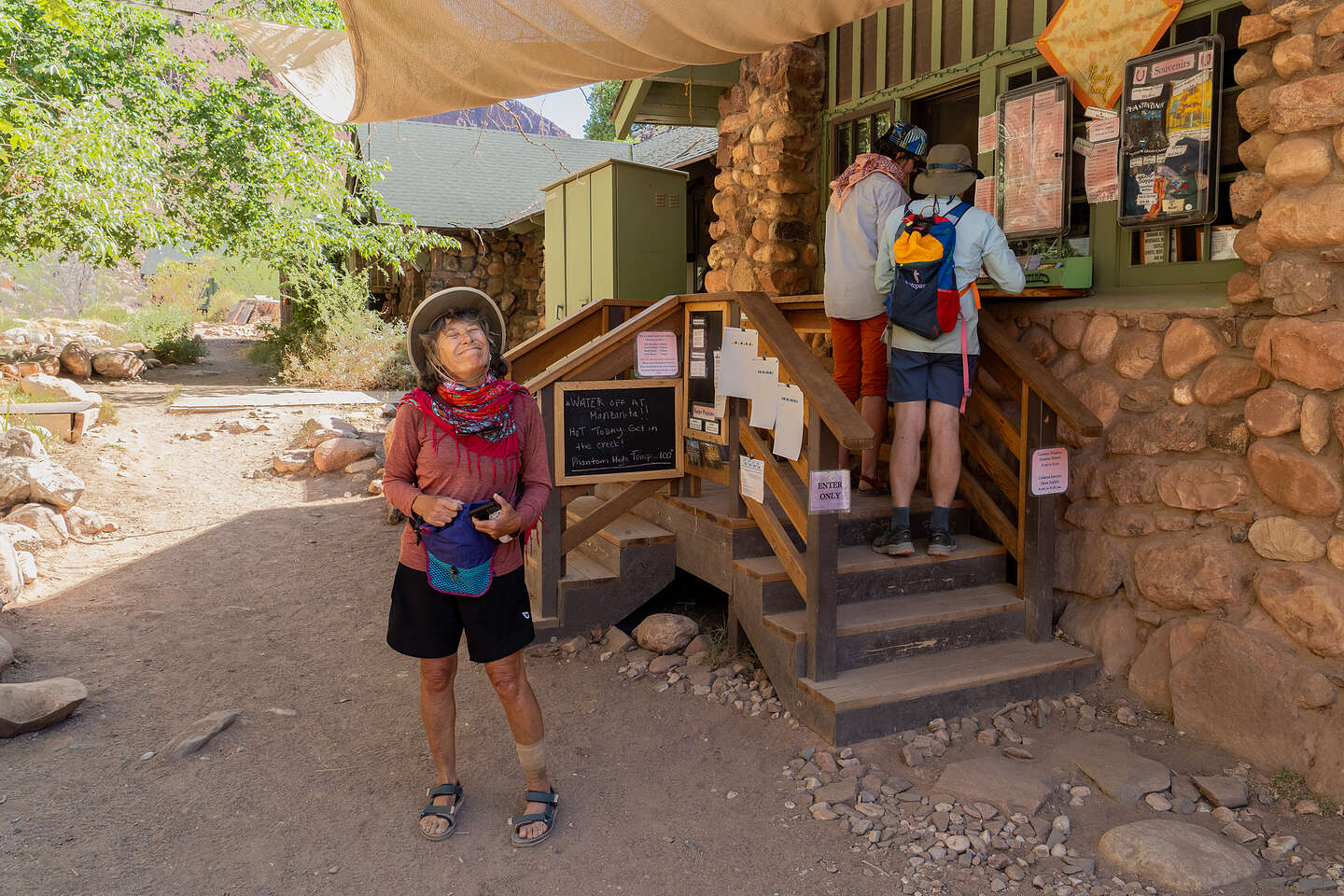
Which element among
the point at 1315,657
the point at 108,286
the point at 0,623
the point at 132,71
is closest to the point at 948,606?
the point at 1315,657

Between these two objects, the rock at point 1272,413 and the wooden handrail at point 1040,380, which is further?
the wooden handrail at point 1040,380

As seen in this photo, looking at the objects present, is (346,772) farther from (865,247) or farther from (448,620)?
(865,247)

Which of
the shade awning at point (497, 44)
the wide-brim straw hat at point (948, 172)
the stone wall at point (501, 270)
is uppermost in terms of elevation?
the stone wall at point (501, 270)

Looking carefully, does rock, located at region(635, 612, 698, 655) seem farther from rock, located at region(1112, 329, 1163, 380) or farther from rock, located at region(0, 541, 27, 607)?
rock, located at region(0, 541, 27, 607)

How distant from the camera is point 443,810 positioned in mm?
3152

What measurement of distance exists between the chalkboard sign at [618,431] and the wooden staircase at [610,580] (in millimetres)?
282

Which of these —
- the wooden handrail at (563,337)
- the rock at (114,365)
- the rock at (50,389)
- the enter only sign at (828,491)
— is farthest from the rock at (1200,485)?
the rock at (114,365)

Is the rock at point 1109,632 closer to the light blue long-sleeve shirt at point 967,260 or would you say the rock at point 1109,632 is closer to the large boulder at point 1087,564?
the large boulder at point 1087,564

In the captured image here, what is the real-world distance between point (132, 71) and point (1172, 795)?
47.7 feet

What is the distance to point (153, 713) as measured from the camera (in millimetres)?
4074

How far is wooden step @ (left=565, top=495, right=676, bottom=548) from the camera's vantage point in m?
4.84

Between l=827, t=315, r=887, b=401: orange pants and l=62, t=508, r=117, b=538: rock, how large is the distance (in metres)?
5.49

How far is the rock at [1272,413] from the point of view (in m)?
3.42

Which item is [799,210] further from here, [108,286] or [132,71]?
[108,286]
